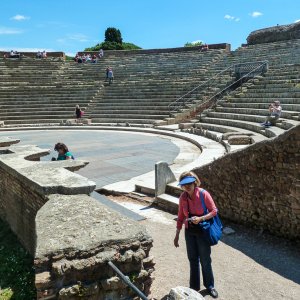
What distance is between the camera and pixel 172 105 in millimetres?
24016

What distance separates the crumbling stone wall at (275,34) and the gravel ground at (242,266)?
96.6 ft

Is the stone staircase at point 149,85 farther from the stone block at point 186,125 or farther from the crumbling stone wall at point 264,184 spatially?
the crumbling stone wall at point 264,184

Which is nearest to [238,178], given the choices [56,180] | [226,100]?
[56,180]

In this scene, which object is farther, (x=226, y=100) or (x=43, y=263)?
(x=226, y=100)

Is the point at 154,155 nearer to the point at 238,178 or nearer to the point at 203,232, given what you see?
the point at 238,178

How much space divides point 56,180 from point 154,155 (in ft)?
25.8

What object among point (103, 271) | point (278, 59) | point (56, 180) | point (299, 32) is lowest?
point (103, 271)

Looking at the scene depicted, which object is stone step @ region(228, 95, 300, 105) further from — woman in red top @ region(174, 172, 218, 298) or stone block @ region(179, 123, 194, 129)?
woman in red top @ region(174, 172, 218, 298)

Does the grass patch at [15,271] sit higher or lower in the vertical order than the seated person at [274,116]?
lower

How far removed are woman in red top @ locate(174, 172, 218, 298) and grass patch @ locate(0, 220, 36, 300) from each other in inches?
87.0

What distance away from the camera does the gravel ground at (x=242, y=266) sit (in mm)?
4465

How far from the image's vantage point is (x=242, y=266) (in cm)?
512

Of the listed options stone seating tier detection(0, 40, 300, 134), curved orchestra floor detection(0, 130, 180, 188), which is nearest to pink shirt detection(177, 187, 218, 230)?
curved orchestra floor detection(0, 130, 180, 188)

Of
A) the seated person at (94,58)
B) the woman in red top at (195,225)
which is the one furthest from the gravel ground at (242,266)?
the seated person at (94,58)
